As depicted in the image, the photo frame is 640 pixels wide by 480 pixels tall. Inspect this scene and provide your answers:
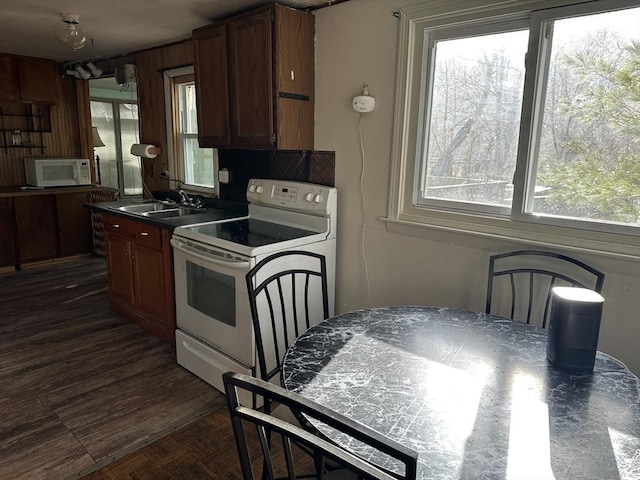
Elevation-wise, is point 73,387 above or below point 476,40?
below

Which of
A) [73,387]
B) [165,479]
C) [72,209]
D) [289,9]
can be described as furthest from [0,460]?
[72,209]

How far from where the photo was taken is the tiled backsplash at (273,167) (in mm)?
2764

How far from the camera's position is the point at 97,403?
2.41m

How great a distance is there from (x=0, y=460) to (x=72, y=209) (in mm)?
3659

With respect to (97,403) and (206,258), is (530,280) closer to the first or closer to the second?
(206,258)

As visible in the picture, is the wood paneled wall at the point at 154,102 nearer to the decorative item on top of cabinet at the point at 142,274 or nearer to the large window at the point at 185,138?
the large window at the point at 185,138

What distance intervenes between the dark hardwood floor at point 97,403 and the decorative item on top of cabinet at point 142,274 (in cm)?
12

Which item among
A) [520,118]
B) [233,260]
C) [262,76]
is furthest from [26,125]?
[520,118]

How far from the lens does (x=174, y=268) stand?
280 centimetres

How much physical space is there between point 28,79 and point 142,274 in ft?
10.2

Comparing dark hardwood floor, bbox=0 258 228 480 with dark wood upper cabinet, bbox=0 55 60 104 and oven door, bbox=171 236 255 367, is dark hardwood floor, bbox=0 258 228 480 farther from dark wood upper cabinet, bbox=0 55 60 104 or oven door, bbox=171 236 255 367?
dark wood upper cabinet, bbox=0 55 60 104

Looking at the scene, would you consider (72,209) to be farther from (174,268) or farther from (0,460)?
(0,460)

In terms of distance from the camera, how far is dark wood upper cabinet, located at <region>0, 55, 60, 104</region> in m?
4.59

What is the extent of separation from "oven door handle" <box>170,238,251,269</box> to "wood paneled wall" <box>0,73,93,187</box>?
3.39m
